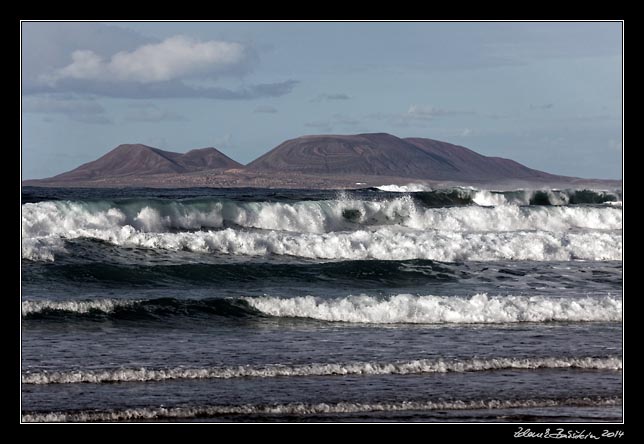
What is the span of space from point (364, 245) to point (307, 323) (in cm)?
1005

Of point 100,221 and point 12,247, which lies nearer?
point 12,247

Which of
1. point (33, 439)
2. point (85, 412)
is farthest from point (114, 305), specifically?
point (33, 439)

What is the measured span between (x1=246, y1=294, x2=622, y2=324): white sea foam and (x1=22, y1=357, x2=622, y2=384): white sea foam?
3200 mm

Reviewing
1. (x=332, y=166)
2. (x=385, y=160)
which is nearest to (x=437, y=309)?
(x=332, y=166)

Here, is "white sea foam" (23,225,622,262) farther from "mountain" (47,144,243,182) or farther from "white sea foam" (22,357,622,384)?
"mountain" (47,144,243,182)

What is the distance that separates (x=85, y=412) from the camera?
31.8 feet

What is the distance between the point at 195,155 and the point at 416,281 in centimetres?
10413

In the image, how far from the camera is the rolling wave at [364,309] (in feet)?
50.4

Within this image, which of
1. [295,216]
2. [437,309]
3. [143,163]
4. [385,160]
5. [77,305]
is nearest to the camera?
[77,305]

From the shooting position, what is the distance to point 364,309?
15547mm

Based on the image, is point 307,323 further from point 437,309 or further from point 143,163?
point 143,163

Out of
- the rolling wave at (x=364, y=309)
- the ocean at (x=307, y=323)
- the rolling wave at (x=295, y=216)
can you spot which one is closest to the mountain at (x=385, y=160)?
A: the rolling wave at (x=295, y=216)

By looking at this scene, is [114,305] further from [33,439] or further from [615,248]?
[615,248]

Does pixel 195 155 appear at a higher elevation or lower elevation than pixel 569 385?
higher
